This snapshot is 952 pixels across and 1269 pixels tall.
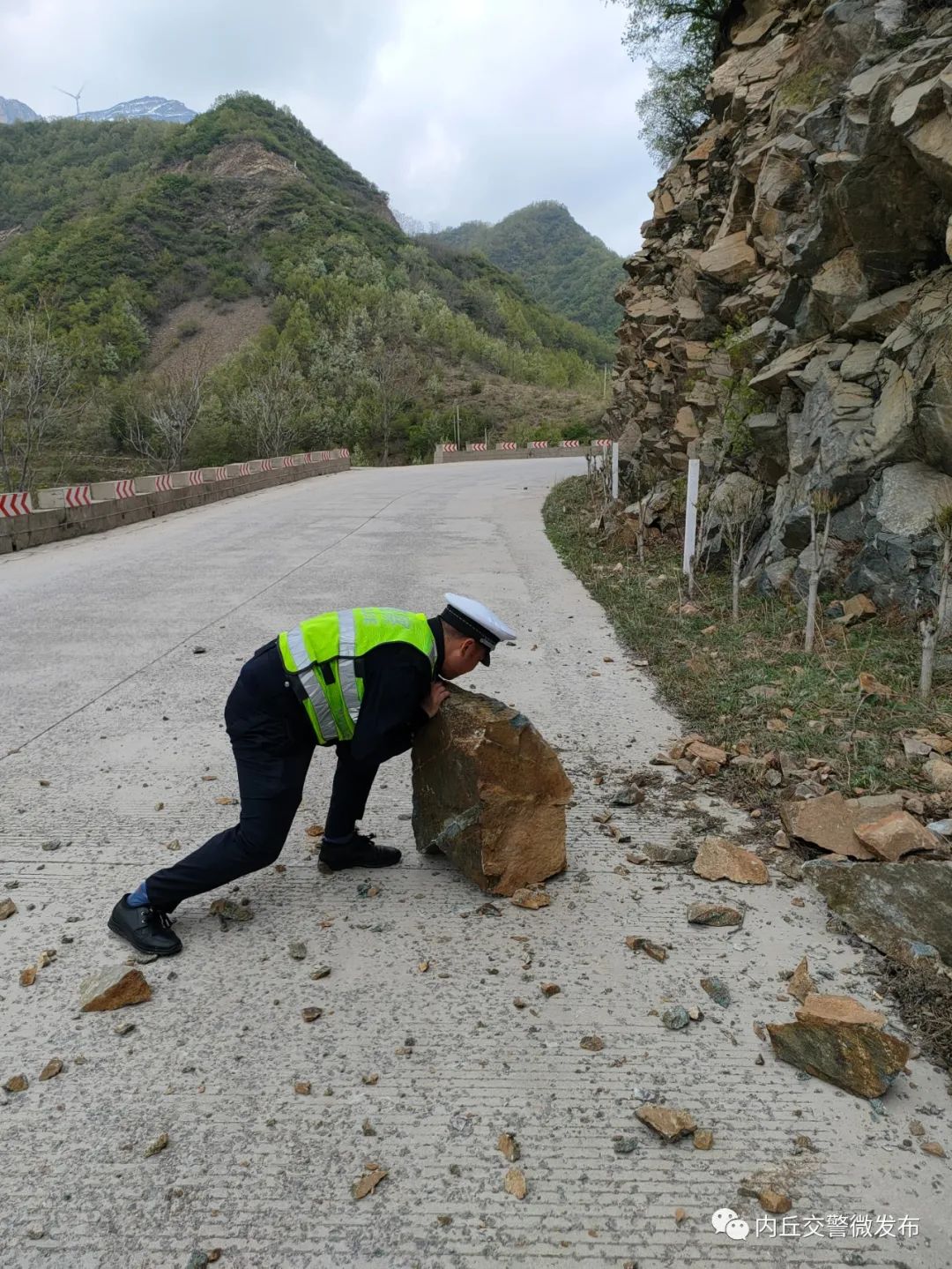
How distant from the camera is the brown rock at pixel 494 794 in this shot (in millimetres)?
3383

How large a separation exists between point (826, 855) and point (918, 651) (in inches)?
114

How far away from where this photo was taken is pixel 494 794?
3.40 m

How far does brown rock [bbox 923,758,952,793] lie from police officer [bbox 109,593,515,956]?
7.63 feet

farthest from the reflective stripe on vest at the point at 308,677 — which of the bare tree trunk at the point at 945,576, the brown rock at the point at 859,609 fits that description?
the brown rock at the point at 859,609

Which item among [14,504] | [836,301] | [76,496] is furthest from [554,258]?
[836,301]

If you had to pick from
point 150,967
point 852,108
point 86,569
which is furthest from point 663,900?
point 86,569

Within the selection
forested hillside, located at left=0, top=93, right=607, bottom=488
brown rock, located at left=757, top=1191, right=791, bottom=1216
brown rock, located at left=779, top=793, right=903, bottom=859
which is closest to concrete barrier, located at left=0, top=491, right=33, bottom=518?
brown rock, located at left=779, top=793, right=903, bottom=859

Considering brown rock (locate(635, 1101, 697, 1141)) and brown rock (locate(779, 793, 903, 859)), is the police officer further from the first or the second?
brown rock (locate(779, 793, 903, 859))

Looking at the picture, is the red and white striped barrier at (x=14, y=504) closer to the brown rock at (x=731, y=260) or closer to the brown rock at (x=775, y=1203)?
the brown rock at (x=731, y=260)

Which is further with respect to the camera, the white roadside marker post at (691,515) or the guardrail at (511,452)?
the guardrail at (511,452)

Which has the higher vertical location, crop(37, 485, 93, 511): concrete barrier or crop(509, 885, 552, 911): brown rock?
crop(37, 485, 93, 511): concrete barrier

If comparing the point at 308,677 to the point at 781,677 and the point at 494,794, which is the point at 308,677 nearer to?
the point at 494,794

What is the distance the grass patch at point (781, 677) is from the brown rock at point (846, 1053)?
1729 millimetres

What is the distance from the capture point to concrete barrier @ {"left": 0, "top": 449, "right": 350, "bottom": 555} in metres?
13.5
